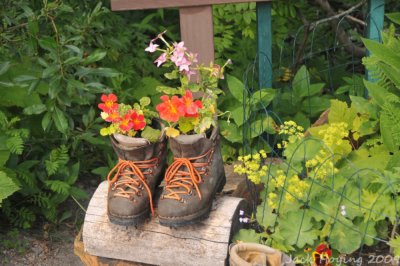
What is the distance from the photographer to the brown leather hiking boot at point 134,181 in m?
3.23

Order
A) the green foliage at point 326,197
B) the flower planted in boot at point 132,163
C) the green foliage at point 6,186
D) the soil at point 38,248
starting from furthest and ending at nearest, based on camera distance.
Answer: 1. the soil at point 38,248
2. the green foliage at point 6,186
3. the flower planted in boot at point 132,163
4. the green foliage at point 326,197

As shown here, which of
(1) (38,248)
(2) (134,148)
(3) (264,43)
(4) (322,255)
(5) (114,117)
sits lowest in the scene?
(1) (38,248)

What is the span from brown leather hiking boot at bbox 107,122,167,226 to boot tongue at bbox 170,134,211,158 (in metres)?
0.13

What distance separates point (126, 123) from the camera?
10.8 feet

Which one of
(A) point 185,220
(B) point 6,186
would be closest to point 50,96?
(B) point 6,186

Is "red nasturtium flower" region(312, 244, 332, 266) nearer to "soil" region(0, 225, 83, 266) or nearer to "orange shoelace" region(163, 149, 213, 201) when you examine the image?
"orange shoelace" region(163, 149, 213, 201)

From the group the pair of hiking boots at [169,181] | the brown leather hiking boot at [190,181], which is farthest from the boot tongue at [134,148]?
the brown leather hiking boot at [190,181]

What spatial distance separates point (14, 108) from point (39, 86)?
242 millimetres

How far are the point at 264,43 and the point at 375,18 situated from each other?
0.63 m

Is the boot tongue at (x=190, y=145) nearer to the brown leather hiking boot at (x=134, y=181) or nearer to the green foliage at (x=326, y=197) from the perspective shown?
the brown leather hiking boot at (x=134, y=181)

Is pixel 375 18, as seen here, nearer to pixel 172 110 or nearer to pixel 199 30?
pixel 199 30

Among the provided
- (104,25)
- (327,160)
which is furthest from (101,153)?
(327,160)

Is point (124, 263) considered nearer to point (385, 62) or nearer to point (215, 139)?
point (215, 139)

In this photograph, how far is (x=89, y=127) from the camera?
454cm
